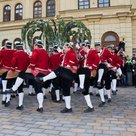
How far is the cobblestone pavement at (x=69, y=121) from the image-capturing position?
5043 mm

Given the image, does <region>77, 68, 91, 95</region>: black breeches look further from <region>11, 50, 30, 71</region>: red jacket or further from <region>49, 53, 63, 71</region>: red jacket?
<region>49, 53, 63, 71</region>: red jacket

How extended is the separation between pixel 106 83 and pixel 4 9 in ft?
69.5

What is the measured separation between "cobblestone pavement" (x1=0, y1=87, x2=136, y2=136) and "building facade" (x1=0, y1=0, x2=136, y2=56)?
46.9 feet

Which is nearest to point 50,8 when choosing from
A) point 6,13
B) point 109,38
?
point 6,13

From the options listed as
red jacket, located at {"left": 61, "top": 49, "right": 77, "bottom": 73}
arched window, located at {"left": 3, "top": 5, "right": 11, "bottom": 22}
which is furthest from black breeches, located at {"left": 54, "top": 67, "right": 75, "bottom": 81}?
arched window, located at {"left": 3, "top": 5, "right": 11, "bottom": 22}

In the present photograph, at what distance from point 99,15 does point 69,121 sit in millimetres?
16743

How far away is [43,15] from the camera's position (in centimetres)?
2506

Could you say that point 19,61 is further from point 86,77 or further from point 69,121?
point 69,121

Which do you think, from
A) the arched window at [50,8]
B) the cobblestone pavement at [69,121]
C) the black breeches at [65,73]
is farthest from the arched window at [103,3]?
the black breeches at [65,73]

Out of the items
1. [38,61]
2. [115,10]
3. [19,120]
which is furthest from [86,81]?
[115,10]

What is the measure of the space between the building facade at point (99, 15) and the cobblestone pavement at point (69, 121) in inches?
563

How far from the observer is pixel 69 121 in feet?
19.4

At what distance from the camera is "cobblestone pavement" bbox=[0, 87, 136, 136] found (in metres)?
5.04

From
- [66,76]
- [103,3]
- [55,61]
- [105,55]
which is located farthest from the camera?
[103,3]
